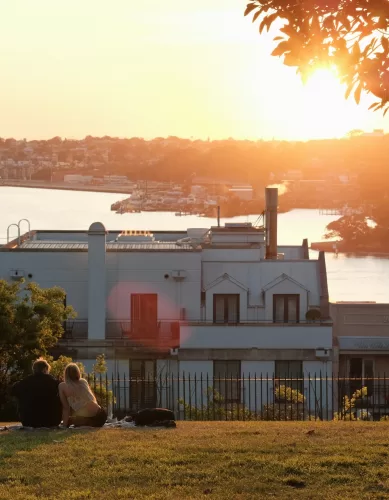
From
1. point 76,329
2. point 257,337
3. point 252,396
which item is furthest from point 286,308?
point 76,329

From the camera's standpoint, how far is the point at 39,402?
11.4 meters

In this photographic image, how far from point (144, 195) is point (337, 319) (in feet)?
498

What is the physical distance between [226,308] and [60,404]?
13664 mm

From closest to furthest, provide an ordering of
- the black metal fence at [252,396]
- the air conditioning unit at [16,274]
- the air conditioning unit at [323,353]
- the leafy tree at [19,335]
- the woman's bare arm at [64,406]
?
the woman's bare arm at [64,406], the leafy tree at [19,335], the black metal fence at [252,396], the air conditioning unit at [323,353], the air conditioning unit at [16,274]

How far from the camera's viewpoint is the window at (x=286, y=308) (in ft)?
81.9

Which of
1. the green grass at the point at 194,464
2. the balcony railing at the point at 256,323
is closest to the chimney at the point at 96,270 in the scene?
the balcony railing at the point at 256,323

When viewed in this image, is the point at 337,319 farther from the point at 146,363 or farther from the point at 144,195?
the point at 144,195

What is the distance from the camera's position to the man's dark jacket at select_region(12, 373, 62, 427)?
37.6 ft

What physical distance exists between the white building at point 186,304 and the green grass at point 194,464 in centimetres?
1196

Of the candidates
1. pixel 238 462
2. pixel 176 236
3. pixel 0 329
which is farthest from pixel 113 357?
pixel 238 462

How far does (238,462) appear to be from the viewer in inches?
368

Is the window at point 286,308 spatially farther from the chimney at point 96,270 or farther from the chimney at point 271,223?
the chimney at point 96,270

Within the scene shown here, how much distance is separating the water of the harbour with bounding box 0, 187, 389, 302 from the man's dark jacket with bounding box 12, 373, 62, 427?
44.8 meters

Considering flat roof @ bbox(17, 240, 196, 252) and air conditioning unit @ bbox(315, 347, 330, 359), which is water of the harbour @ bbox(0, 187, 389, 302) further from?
air conditioning unit @ bbox(315, 347, 330, 359)
